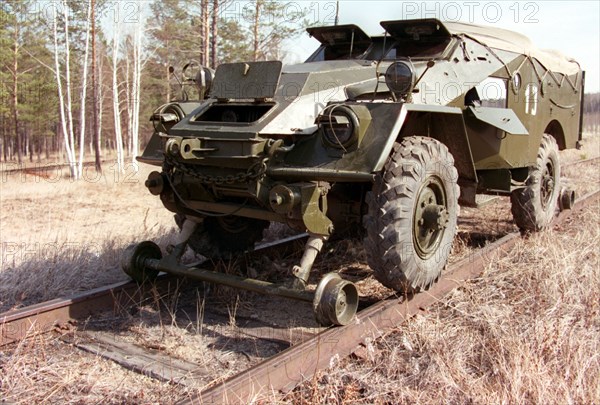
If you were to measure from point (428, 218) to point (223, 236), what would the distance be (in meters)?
2.12

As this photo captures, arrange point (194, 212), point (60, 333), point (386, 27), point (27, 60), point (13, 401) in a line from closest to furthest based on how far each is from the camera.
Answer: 1. point (13, 401)
2. point (60, 333)
3. point (194, 212)
4. point (386, 27)
5. point (27, 60)

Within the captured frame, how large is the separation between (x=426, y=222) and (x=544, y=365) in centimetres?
141

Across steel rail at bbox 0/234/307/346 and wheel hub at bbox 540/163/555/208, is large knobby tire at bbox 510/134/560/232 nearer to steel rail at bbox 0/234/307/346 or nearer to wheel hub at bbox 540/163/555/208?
wheel hub at bbox 540/163/555/208

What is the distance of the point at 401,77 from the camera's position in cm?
421

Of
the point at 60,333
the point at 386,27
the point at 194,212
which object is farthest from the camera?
the point at 386,27

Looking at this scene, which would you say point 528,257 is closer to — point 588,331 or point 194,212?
point 588,331

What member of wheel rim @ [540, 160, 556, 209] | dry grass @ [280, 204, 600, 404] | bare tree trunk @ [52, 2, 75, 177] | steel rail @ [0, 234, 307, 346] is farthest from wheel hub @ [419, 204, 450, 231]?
bare tree trunk @ [52, 2, 75, 177]

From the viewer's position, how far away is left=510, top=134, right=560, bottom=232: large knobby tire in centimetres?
665

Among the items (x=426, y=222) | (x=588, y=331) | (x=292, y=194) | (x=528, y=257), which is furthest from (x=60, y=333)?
(x=528, y=257)

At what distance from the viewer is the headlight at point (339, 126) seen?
392cm

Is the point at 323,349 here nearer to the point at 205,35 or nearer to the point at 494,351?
the point at 494,351

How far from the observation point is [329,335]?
3605 millimetres

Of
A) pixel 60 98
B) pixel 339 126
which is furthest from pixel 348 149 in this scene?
pixel 60 98

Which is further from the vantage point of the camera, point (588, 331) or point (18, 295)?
point (18, 295)
